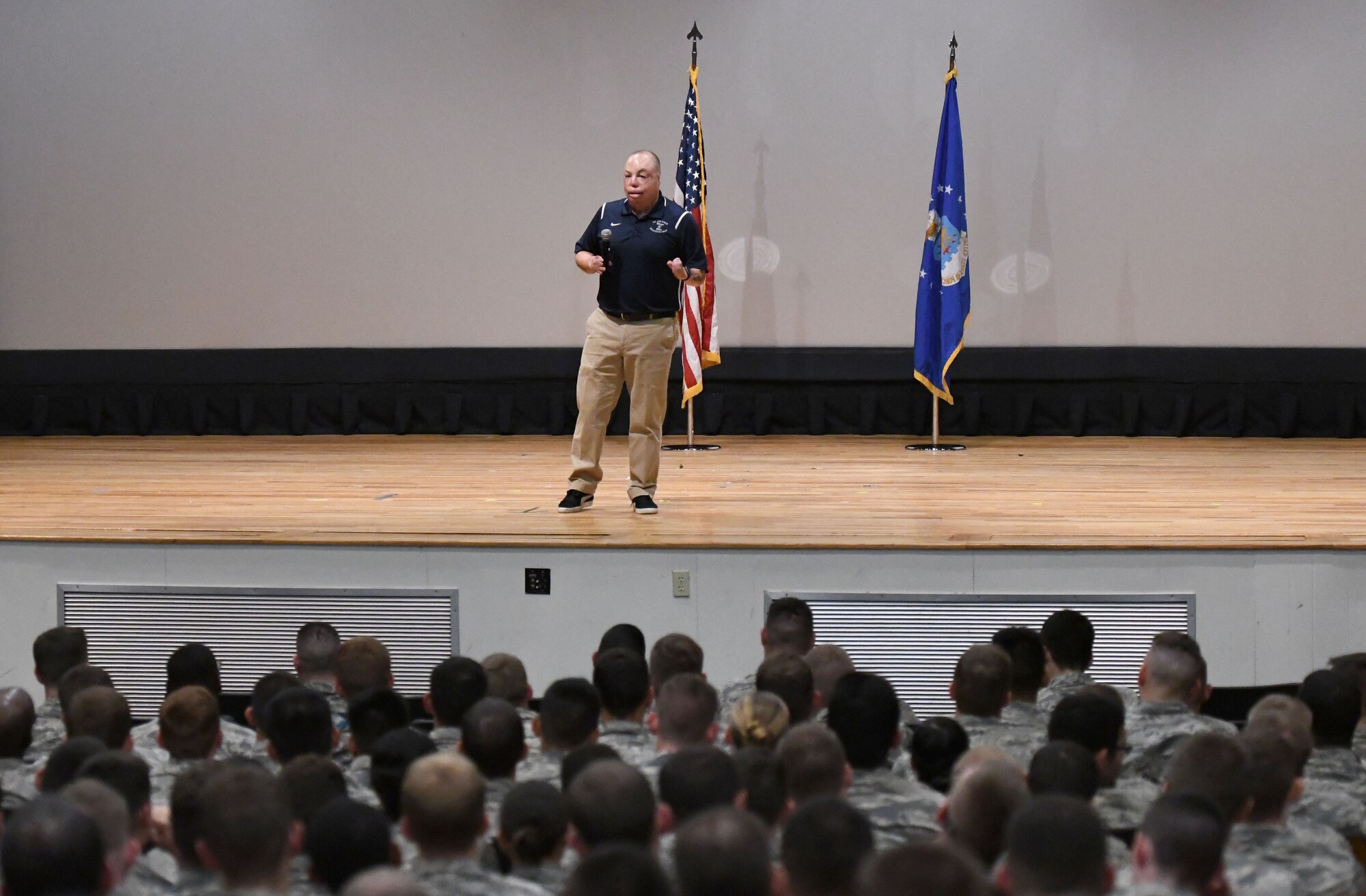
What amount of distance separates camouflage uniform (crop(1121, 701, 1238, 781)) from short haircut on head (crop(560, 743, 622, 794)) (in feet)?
4.14

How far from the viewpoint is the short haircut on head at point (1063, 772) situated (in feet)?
8.74

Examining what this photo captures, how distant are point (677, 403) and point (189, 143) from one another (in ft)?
11.9

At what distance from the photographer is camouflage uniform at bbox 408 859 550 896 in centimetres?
233

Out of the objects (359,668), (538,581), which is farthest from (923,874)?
(538,581)

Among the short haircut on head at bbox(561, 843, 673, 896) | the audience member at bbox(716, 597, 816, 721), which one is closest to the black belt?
the audience member at bbox(716, 597, 816, 721)

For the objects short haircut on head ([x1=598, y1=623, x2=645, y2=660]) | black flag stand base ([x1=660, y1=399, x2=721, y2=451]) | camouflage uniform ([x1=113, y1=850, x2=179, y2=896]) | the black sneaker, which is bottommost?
camouflage uniform ([x1=113, y1=850, x2=179, y2=896])

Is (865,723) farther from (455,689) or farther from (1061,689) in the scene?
(1061,689)

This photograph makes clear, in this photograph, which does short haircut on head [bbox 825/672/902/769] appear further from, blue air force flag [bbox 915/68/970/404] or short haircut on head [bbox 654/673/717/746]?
blue air force flag [bbox 915/68/970/404]

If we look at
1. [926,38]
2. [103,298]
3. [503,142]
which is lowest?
[103,298]

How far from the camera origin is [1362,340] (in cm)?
920

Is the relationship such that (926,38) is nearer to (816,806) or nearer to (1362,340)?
(1362,340)

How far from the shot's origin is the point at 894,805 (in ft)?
9.33

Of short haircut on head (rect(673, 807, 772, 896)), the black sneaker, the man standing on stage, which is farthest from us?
the black sneaker

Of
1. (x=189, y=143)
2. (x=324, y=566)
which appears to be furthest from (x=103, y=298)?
(x=324, y=566)
